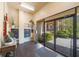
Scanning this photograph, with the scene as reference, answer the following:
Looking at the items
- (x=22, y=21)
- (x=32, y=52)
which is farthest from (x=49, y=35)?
(x=22, y=21)

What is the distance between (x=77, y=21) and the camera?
357cm

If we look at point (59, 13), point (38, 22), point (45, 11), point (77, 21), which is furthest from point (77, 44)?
point (38, 22)

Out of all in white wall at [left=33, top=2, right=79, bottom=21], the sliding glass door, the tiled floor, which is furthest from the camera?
the tiled floor

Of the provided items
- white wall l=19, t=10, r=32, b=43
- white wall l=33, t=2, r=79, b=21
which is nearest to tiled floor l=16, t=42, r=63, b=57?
white wall l=19, t=10, r=32, b=43

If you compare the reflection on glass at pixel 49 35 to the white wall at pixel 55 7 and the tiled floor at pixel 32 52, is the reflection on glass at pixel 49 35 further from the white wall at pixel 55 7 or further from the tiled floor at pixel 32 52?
the white wall at pixel 55 7

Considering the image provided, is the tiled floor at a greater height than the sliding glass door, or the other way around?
the sliding glass door

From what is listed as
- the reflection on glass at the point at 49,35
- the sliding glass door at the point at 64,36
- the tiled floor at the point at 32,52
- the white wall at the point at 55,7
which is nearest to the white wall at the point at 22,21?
the tiled floor at the point at 32,52

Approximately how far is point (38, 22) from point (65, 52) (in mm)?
3486

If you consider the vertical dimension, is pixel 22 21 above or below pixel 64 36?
above

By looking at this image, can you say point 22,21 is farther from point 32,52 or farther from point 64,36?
point 64,36

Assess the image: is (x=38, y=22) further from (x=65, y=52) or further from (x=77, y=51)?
(x=77, y=51)

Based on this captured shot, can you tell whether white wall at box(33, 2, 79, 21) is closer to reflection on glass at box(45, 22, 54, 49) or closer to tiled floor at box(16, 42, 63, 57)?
reflection on glass at box(45, 22, 54, 49)

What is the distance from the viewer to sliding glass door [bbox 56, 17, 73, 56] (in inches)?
155

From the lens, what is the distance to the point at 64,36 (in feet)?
14.2
